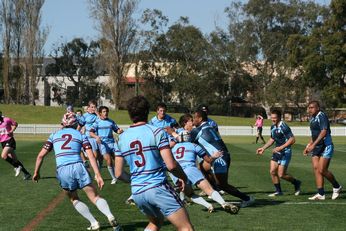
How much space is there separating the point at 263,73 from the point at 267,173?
185ft

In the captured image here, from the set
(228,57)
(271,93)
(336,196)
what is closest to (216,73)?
(228,57)

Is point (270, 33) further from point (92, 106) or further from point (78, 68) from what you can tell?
point (92, 106)

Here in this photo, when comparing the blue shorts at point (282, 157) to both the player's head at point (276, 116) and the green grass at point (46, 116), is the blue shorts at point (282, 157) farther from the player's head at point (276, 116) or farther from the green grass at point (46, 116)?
the green grass at point (46, 116)

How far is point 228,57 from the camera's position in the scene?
74.8 metres

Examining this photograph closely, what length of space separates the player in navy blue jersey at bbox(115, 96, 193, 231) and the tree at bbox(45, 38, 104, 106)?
7970cm

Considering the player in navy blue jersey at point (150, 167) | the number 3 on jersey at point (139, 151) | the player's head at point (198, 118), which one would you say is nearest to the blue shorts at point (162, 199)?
the player in navy blue jersey at point (150, 167)

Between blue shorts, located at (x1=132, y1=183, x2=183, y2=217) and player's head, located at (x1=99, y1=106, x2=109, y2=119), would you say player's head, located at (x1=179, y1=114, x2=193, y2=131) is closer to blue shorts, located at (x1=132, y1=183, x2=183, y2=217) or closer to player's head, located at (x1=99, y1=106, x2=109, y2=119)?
player's head, located at (x1=99, y1=106, x2=109, y2=119)

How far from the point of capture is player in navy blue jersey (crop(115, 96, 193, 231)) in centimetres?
607

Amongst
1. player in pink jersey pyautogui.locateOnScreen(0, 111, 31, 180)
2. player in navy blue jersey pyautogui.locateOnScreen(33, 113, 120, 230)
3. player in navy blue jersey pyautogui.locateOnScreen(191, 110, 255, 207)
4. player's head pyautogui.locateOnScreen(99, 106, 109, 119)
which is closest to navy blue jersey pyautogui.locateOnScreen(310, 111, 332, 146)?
player in navy blue jersey pyautogui.locateOnScreen(191, 110, 255, 207)

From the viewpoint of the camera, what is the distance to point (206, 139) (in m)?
11.1

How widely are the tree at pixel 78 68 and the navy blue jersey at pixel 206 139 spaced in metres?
75.0

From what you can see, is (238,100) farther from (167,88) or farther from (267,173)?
(267,173)

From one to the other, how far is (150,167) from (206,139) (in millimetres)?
4942

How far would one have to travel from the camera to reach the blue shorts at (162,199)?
6055 mm
